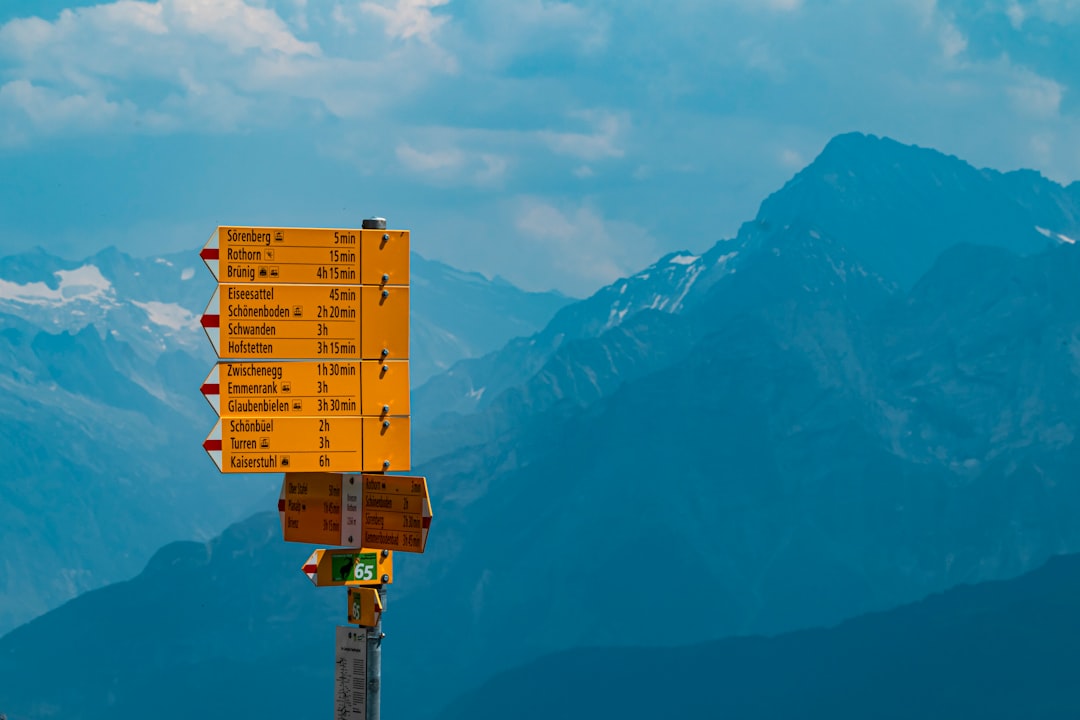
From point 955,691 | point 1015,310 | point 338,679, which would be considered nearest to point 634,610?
point 955,691

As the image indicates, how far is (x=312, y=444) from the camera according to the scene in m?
13.8

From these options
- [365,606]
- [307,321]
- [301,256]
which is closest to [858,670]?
[365,606]

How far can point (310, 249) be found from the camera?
13.7 metres

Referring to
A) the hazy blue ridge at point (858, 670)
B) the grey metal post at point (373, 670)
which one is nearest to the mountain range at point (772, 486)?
the hazy blue ridge at point (858, 670)

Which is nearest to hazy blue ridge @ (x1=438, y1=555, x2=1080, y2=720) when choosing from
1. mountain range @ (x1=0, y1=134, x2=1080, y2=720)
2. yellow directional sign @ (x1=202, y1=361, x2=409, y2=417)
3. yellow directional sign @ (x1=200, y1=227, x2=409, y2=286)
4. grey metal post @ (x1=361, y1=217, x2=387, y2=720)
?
mountain range @ (x1=0, y1=134, x2=1080, y2=720)

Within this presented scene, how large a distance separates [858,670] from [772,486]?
117ft

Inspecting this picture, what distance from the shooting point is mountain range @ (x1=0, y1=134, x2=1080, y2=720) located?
150 meters

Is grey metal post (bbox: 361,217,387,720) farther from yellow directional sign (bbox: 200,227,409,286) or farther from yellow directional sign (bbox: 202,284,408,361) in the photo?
yellow directional sign (bbox: 200,227,409,286)

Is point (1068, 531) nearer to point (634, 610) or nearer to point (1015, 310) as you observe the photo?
point (1015, 310)

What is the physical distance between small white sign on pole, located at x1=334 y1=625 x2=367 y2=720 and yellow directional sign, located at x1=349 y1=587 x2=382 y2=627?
0.11 meters

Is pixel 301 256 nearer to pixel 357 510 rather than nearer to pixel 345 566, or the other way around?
pixel 357 510

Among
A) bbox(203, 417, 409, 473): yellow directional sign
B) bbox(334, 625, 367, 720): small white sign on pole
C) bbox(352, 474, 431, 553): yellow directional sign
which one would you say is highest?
bbox(203, 417, 409, 473): yellow directional sign

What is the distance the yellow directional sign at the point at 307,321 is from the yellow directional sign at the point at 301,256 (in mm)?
103

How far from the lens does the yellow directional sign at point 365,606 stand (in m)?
13.4
